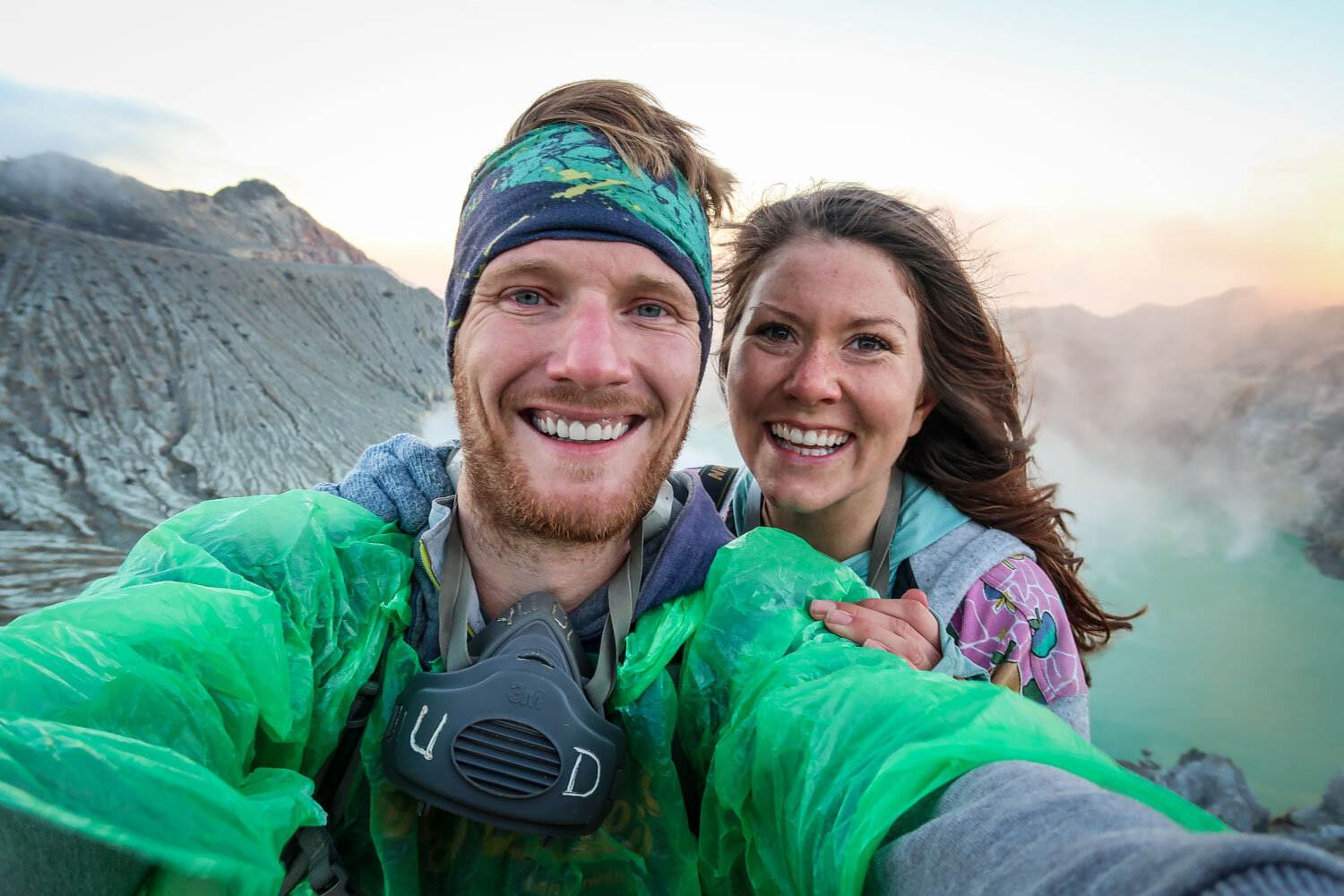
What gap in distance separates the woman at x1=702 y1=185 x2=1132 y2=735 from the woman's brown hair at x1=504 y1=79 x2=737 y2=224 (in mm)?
524

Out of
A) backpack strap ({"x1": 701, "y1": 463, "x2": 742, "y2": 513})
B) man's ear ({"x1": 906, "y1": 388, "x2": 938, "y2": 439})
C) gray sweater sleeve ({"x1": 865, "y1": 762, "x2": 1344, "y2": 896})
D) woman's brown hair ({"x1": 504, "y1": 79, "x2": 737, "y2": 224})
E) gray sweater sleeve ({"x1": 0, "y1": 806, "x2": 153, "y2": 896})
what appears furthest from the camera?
backpack strap ({"x1": 701, "y1": 463, "x2": 742, "y2": 513})

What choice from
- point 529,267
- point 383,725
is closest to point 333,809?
point 383,725

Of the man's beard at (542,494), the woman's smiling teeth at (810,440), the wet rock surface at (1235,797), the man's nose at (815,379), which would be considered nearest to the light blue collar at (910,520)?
the woman's smiling teeth at (810,440)

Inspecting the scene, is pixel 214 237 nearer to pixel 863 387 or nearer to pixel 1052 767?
pixel 863 387

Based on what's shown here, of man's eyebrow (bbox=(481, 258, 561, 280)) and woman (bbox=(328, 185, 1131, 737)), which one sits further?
woman (bbox=(328, 185, 1131, 737))

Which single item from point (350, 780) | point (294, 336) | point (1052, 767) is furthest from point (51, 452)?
point (1052, 767)

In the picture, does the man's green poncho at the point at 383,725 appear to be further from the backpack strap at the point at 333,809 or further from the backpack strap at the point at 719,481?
the backpack strap at the point at 719,481

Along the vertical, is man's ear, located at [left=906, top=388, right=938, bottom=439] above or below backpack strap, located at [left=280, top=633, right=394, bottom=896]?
above

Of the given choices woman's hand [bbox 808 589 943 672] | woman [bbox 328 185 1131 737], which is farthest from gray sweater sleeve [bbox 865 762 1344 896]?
woman [bbox 328 185 1131 737]

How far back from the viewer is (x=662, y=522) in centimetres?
157

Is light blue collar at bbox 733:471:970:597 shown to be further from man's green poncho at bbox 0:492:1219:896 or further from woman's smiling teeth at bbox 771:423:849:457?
man's green poncho at bbox 0:492:1219:896

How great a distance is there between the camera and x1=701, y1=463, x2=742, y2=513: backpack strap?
98.8 inches

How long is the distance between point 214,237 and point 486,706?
37.7 feet

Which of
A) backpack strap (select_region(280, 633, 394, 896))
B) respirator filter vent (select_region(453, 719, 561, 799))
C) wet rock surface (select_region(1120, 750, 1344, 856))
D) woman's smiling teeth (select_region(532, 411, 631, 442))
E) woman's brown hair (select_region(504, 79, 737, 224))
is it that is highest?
woman's brown hair (select_region(504, 79, 737, 224))
